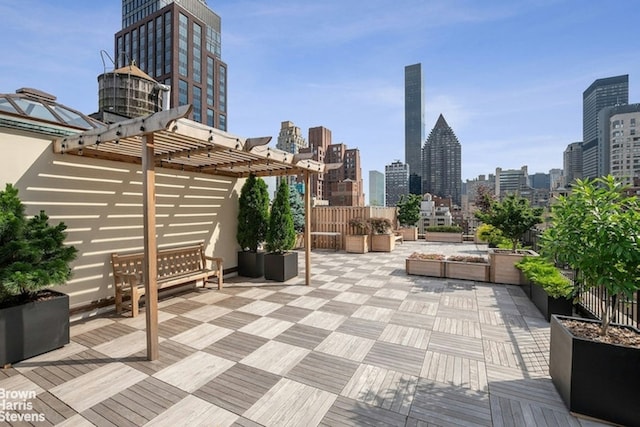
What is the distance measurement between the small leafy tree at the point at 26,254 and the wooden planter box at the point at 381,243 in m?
9.68

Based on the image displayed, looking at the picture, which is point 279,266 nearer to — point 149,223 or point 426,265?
point 149,223

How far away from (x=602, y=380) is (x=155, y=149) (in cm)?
600

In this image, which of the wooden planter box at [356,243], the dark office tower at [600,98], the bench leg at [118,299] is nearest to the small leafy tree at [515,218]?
the wooden planter box at [356,243]

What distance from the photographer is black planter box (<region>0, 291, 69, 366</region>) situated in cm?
296

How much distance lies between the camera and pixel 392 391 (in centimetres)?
250

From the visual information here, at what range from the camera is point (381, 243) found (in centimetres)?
1134

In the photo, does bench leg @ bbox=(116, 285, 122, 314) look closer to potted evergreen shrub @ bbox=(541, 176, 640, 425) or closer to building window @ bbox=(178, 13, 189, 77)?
potted evergreen shrub @ bbox=(541, 176, 640, 425)

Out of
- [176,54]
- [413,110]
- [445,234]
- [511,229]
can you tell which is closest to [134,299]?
[511,229]

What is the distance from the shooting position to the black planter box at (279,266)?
6473 millimetres

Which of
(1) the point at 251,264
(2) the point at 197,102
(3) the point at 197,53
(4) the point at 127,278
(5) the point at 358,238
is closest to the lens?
(4) the point at 127,278

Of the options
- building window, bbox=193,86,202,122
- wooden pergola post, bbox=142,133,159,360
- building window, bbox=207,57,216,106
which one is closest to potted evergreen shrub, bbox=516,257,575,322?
wooden pergola post, bbox=142,133,159,360

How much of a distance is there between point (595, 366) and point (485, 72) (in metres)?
8.71

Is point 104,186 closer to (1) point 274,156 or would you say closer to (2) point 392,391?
(1) point 274,156

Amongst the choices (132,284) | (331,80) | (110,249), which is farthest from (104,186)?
(331,80)
